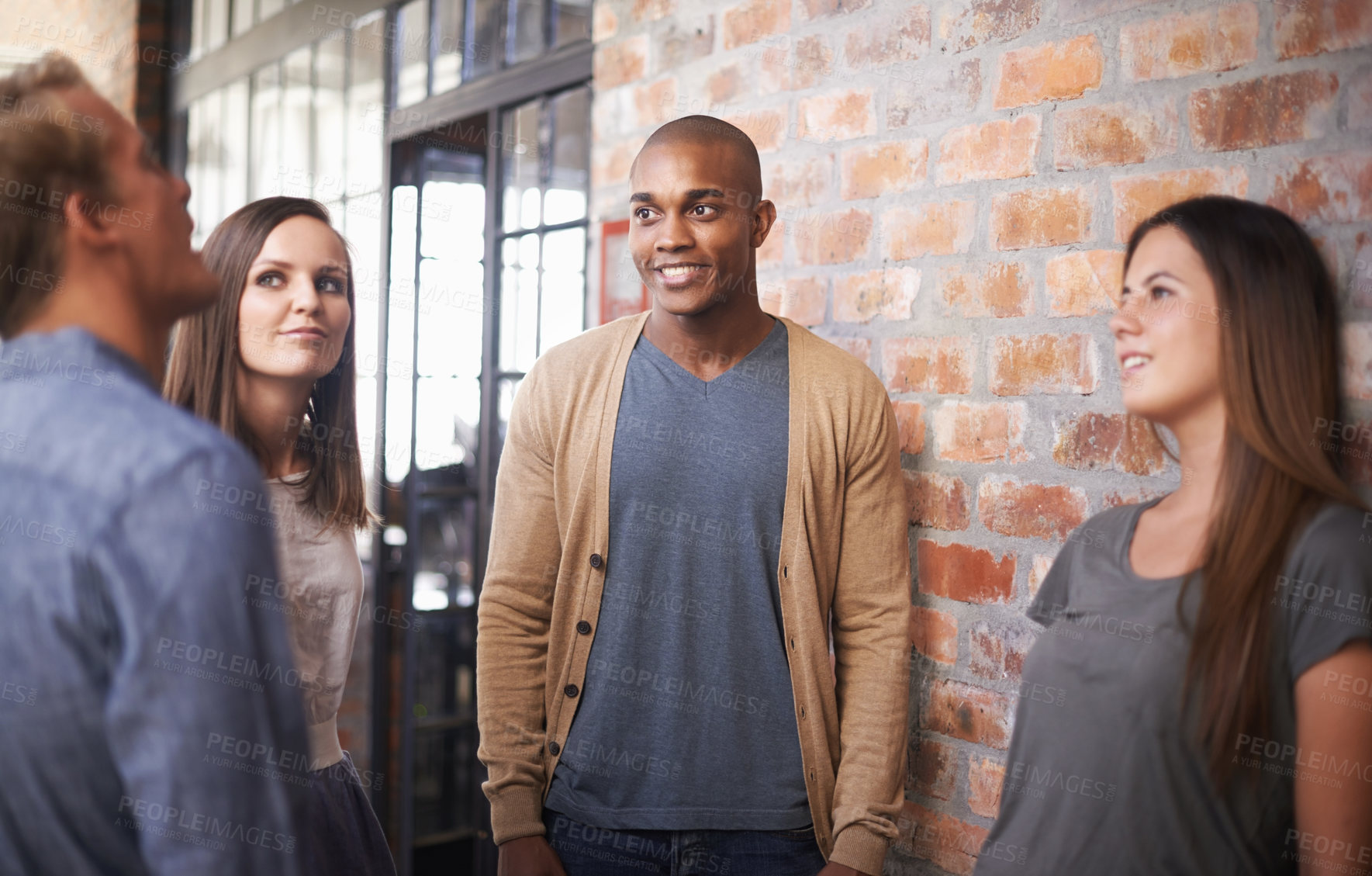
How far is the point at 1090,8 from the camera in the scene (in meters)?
1.28

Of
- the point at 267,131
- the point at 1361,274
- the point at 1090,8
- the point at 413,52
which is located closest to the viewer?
the point at 1361,274

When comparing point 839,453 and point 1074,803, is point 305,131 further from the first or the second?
point 1074,803

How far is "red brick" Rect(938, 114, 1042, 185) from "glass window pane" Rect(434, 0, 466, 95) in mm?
1800

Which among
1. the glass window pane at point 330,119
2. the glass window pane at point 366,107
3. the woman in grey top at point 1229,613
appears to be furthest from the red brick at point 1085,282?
the glass window pane at point 330,119

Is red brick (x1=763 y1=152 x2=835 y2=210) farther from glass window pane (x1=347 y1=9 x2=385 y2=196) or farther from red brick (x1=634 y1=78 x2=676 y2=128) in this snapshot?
glass window pane (x1=347 y1=9 x2=385 y2=196)

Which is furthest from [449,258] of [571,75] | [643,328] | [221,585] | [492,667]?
[221,585]

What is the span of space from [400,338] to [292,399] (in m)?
1.75

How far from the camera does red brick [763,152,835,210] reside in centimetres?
163

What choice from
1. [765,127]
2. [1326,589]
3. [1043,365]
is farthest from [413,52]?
[1326,589]

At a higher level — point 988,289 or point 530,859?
point 988,289

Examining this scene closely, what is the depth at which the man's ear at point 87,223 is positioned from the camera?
0.84 m

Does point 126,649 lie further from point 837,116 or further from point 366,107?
point 366,107

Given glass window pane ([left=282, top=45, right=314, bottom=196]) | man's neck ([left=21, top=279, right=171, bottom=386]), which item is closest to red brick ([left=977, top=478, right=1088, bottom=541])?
man's neck ([left=21, top=279, right=171, bottom=386])

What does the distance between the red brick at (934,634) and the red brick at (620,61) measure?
1220 mm
